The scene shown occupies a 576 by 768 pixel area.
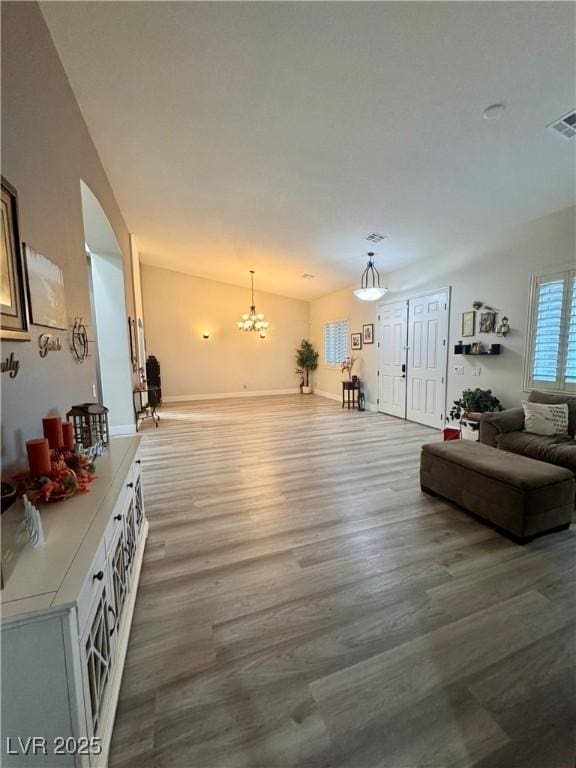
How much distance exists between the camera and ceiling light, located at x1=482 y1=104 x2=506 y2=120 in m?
2.33

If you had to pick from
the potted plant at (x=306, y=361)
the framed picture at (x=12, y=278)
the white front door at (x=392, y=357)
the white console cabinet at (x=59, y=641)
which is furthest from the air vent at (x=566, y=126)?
the potted plant at (x=306, y=361)

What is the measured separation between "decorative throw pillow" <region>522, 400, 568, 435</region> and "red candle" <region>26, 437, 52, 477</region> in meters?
4.20

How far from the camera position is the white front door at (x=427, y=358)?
5.29 metres

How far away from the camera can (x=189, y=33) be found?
1.98 meters

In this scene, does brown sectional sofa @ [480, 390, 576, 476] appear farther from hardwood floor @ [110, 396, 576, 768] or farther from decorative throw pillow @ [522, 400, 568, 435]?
hardwood floor @ [110, 396, 576, 768]

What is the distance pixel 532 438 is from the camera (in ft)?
10.7

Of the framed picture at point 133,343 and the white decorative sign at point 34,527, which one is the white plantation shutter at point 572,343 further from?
the framed picture at point 133,343

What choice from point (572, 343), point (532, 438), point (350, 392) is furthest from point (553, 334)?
point (350, 392)

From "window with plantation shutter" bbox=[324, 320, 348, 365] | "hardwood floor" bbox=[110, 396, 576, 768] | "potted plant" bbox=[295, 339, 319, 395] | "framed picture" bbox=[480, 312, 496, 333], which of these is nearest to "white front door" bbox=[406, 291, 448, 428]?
"framed picture" bbox=[480, 312, 496, 333]

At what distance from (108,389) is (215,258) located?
3528 mm

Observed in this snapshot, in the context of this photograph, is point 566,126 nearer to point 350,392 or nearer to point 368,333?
point 368,333

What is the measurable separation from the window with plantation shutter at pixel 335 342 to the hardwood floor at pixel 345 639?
5720mm

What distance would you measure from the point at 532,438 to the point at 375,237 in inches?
132

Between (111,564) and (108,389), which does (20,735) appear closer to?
(111,564)
